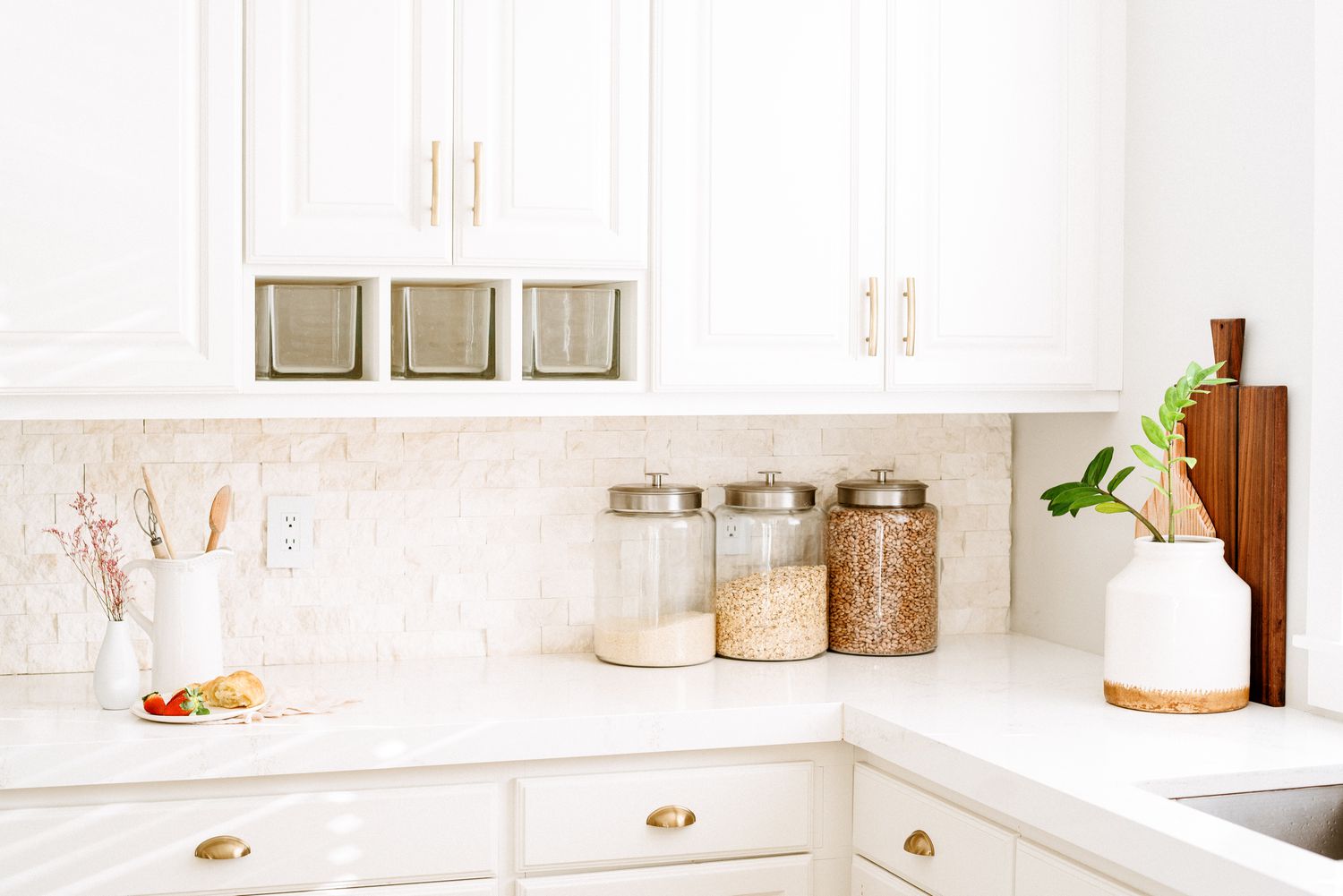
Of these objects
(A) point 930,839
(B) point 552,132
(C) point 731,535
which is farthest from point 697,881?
(B) point 552,132

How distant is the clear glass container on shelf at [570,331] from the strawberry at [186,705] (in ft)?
2.36

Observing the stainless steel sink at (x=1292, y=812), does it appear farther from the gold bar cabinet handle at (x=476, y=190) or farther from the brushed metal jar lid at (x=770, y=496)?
the gold bar cabinet handle at (x=476, y=190)

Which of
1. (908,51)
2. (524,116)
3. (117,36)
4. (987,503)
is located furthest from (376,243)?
(987,503)

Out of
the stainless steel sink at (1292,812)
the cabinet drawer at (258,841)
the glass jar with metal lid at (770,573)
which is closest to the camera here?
the stainless steel sink at (1292,812)

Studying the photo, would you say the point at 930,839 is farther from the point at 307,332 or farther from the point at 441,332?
the point at 307,332

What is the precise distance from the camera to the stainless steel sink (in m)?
1.67

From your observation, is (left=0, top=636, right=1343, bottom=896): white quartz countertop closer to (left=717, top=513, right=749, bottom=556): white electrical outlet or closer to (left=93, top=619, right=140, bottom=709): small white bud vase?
(left=93, top=619, right=140, bottom=709): small white bud vase

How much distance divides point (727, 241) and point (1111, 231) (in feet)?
2.43

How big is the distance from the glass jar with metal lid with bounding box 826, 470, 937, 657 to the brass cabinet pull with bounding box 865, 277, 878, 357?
1.03 feet

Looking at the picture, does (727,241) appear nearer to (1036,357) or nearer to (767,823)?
(1036,357)

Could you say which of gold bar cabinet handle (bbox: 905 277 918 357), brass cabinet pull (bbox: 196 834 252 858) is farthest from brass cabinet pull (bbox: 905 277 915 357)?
brass cabinet pull (bbox: 196 834 252 858)

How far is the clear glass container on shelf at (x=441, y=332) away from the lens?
215 centimetres

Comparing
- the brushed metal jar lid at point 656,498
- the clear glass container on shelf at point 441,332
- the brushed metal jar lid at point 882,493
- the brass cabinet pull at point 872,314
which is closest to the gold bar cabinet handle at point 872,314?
the brass cabinet pull at point 872,314

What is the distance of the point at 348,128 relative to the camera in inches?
81.5
